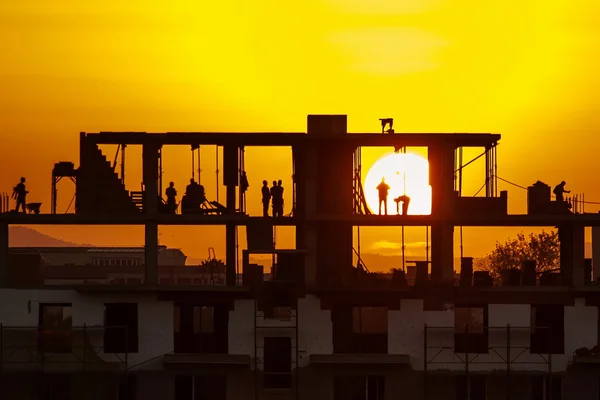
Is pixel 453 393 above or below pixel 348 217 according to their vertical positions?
below

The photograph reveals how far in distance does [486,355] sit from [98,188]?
963 inches

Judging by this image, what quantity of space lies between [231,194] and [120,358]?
11.8m

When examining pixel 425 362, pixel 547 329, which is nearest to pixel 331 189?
pixel 425 362

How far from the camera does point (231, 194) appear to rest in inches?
3467

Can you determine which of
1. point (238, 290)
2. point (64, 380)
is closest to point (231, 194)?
point (238, 290)

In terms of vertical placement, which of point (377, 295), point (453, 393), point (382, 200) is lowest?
point (453, 393)

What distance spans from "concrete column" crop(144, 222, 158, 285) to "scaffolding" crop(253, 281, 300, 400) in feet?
20.0

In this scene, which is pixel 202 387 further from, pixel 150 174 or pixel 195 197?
pixel 150 174

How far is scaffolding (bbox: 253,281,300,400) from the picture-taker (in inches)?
3285

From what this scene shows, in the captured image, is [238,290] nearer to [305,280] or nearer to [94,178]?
[305,280]

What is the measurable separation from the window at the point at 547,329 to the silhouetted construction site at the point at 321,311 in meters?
0.08

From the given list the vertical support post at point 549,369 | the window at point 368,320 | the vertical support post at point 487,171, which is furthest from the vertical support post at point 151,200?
the vertical support post at point 549,369

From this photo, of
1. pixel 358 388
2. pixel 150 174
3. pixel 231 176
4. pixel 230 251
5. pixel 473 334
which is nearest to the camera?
pixel 358 388

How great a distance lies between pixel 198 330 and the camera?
279 feet
